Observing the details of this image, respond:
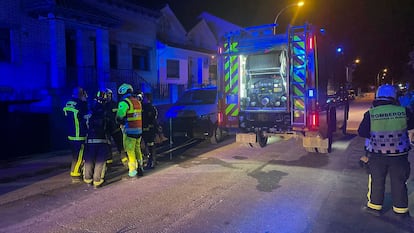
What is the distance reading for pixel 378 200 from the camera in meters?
4.79

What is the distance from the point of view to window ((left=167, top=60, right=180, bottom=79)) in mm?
23525

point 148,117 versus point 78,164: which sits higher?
point 148,117

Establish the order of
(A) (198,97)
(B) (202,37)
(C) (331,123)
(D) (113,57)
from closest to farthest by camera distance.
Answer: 1. (C) (331,123)
2. (A) (198,97)
3. (D) (113,57)
4. (B) (202,37)

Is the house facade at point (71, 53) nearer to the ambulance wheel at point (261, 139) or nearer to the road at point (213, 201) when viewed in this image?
the ambulance wheel at point (261, 139)

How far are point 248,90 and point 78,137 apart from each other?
182 inches

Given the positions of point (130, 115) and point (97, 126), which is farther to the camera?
point (130, 115)

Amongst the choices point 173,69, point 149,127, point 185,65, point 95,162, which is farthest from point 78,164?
point 185,65

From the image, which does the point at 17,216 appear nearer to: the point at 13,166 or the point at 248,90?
the point at 13,166

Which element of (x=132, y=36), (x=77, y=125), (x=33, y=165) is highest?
(x=132, y=36)

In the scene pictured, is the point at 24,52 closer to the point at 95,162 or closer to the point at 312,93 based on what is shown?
the point at 95,162

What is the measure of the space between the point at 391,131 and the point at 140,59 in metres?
17.4

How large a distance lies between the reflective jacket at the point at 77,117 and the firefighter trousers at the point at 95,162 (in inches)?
16.7

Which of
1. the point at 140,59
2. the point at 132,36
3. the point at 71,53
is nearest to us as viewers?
the point at 71,53

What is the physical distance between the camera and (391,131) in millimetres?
4734
